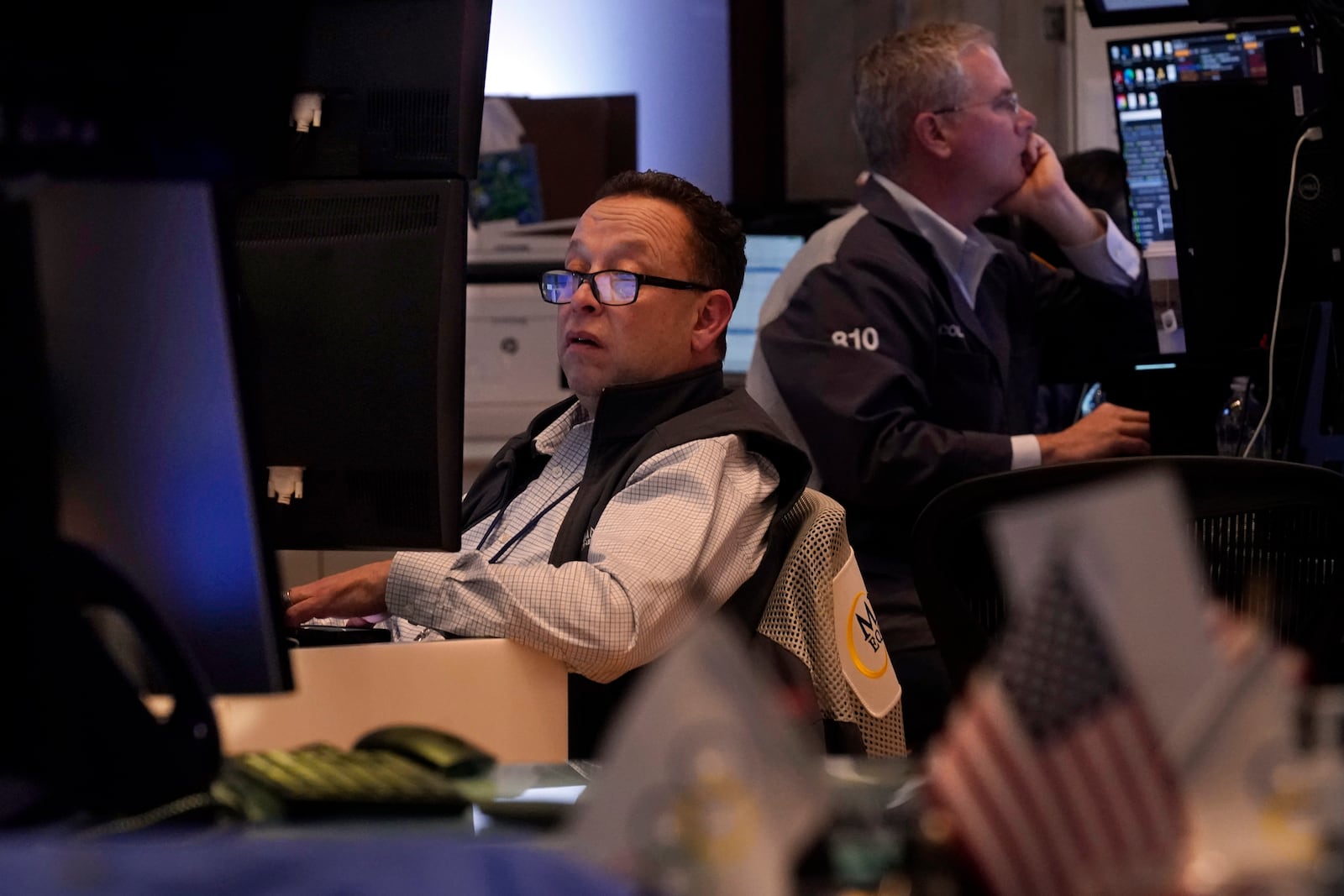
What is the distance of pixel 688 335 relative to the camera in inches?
75.4

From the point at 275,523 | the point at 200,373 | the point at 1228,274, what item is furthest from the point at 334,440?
the point at 1228,274

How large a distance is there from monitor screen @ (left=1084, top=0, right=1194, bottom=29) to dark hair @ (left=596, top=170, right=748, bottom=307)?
121cm

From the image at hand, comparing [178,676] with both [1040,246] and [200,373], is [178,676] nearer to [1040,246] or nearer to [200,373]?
[200,373]

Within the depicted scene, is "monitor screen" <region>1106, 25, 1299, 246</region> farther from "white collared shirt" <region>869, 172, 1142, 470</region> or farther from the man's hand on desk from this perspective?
the man's hand on desk

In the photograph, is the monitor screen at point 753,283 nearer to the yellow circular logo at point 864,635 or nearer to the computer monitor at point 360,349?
the yellow circular logo at point 864,635

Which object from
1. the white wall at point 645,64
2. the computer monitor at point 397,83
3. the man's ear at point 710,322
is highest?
the white wall at point 645,64

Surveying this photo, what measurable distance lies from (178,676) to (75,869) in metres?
0.30

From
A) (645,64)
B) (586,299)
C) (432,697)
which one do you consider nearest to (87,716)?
(432,697)

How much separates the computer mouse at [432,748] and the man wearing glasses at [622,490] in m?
0.70

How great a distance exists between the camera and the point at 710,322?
194 cm

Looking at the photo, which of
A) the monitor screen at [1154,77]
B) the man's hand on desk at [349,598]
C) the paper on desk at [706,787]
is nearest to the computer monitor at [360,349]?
the man's hand on desk at [349,598]

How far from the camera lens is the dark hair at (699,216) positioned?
1.93 m

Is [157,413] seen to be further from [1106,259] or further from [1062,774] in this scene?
[1106,259]

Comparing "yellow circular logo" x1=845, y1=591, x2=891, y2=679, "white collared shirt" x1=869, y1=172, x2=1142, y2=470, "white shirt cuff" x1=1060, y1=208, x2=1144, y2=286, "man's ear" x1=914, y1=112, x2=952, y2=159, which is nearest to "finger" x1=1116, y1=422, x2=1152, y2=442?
"white collared shirt" x1=869, y1=172, x2=1142, y2=470
